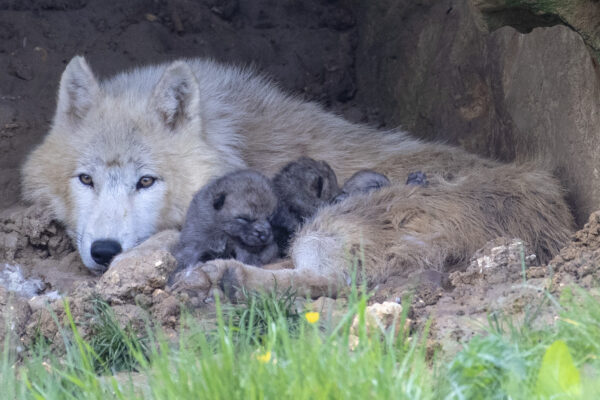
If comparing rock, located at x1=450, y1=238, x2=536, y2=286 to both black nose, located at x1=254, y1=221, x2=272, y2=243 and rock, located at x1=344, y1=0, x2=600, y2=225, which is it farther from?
black nose, located at x1=254, y1=221, x2=272, y2=243

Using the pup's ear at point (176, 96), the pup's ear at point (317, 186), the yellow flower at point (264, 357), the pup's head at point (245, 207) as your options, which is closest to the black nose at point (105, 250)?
the pup's head at point (245, 207)

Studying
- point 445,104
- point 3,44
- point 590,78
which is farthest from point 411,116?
point 3,44

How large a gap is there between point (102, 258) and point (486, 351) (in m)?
3.04

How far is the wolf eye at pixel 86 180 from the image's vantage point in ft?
17.5

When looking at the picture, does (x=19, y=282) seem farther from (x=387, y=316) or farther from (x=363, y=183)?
(x=387, y=316)

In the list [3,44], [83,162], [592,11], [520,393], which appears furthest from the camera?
[3,44]

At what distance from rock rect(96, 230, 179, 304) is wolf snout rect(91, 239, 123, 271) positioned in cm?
76

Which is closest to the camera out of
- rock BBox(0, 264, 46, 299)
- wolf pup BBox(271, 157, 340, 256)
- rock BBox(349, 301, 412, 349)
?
rock BBox(349, 301, 412, 349)

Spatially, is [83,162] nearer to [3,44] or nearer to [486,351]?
[3,44]

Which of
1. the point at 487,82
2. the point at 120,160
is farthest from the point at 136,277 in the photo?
the point at 487,82

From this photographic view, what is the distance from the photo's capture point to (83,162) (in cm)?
531

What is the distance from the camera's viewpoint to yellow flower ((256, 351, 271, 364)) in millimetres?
2573

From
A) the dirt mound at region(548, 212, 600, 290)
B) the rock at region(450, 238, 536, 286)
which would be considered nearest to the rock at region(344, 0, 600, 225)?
the dirt mound at region(548, 212, 600, 290)

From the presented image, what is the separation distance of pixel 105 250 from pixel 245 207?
954 mm
